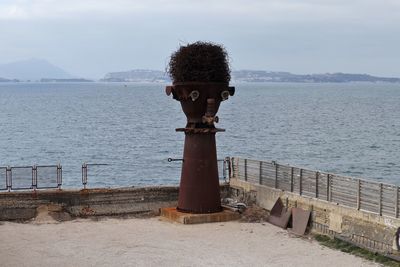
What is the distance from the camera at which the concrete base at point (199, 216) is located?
2086 cm

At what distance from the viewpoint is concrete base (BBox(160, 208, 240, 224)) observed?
821 inches

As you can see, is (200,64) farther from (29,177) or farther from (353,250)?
(353,250)

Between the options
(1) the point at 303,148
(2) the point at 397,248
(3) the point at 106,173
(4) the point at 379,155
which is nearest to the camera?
(2) the point at 397,248

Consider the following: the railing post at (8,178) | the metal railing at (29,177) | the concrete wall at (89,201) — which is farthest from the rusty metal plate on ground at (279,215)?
the railing post at (8,178)

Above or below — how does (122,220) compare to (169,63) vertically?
below

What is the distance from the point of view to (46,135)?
7294cm

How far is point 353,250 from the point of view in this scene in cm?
1764

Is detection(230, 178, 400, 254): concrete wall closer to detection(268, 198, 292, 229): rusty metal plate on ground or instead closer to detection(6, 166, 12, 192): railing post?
detection(268, 198, 292, 229): rusty metal plate on ground

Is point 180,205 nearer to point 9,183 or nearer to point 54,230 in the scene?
point 54,230

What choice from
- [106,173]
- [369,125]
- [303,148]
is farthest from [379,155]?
[369,125]

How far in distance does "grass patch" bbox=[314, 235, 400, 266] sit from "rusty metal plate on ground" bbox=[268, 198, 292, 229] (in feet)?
4.67

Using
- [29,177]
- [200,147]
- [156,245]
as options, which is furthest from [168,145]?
[156,245]

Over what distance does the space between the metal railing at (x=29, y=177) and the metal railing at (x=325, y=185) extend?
593 cm

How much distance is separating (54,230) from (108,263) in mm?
3789
